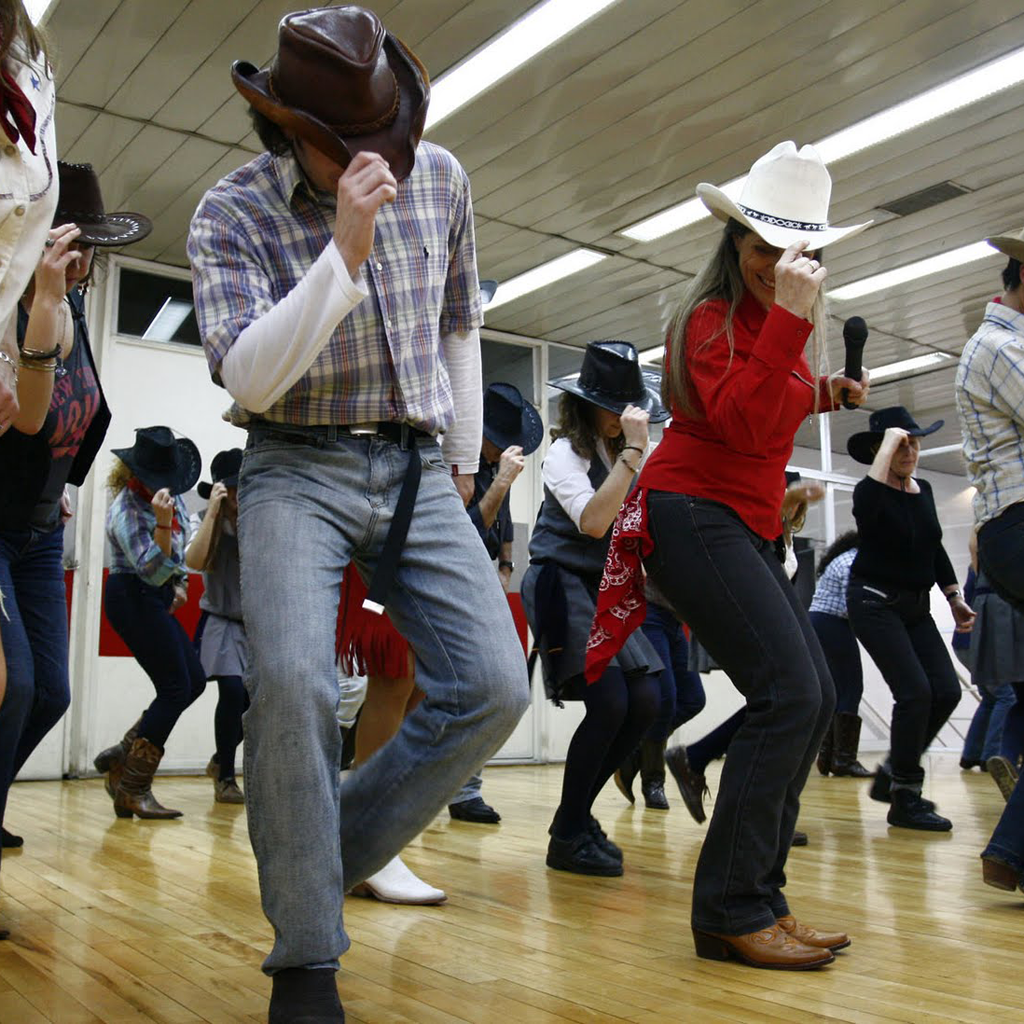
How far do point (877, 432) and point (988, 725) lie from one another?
3.12m

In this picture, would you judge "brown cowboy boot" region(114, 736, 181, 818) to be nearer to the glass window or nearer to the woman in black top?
the woman in black top

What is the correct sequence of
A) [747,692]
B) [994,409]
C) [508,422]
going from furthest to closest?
[508,422]
[994,409]
[747,692]

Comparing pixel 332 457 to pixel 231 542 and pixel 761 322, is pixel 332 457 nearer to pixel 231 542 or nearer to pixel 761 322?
pixel 761 322

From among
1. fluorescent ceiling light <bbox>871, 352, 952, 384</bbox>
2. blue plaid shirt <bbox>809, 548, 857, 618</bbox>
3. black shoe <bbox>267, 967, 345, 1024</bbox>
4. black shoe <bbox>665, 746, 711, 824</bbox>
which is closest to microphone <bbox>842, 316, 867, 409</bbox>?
black shoe <bbox>267, 967, 345, 1024</bbox>

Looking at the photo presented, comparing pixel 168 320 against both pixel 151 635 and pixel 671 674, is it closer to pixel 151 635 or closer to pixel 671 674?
pixel 151 635

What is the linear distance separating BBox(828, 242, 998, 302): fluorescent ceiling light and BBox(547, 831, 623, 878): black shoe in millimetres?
6190

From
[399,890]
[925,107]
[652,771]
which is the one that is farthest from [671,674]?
[925,107]

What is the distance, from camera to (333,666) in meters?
1.67

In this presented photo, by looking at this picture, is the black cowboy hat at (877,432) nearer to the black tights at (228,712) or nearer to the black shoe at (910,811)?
the black shoe at (910,811)

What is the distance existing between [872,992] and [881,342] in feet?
29.3

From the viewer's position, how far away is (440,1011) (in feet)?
6.07

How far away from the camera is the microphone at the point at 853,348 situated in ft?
7.64

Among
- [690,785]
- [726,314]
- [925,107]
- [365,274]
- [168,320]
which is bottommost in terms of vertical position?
[690,785]

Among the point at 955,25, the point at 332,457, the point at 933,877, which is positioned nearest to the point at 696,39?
the point at 955,25
